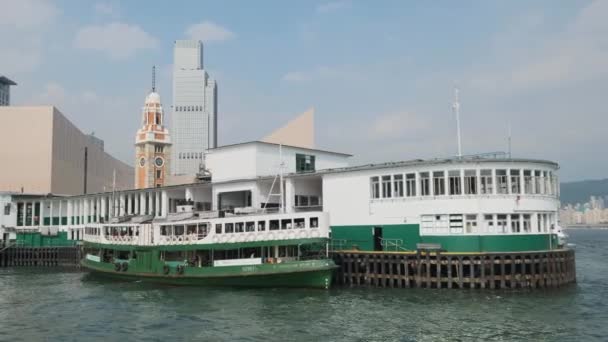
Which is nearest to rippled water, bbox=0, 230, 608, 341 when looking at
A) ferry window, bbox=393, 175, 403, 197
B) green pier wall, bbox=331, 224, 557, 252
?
green pier wall, bbox=331, 224, 557, 252

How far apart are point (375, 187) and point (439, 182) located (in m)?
5.51

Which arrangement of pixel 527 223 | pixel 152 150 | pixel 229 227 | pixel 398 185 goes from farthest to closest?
pixel 152 150 → pixel 398 185 → pixel 229 227 → pixel 527 223

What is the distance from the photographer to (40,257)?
6669cm

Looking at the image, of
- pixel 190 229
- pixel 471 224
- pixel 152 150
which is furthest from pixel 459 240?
pixel 152 150

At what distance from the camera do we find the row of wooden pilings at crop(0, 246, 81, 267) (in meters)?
66.1

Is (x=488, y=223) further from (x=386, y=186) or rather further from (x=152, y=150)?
(x=152, y=150)

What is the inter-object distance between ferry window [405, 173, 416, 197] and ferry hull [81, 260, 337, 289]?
29.4ft

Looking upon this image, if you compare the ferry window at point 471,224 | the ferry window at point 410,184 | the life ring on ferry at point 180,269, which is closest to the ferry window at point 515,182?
the ferry window at point 471,224

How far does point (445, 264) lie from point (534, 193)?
9286mm

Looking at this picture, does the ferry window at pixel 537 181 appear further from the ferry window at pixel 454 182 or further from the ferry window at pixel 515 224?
the ferry window at pixel 454 182

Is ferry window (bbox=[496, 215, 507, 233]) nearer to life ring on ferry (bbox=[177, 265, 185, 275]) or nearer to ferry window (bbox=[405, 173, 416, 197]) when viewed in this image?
ferry window (bbox=[405, 173, 416, 197])

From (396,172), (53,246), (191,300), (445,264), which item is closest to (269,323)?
(191,300)

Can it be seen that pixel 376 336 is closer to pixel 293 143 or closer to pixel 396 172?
pixel 396 172

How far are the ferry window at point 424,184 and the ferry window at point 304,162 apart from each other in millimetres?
17909
